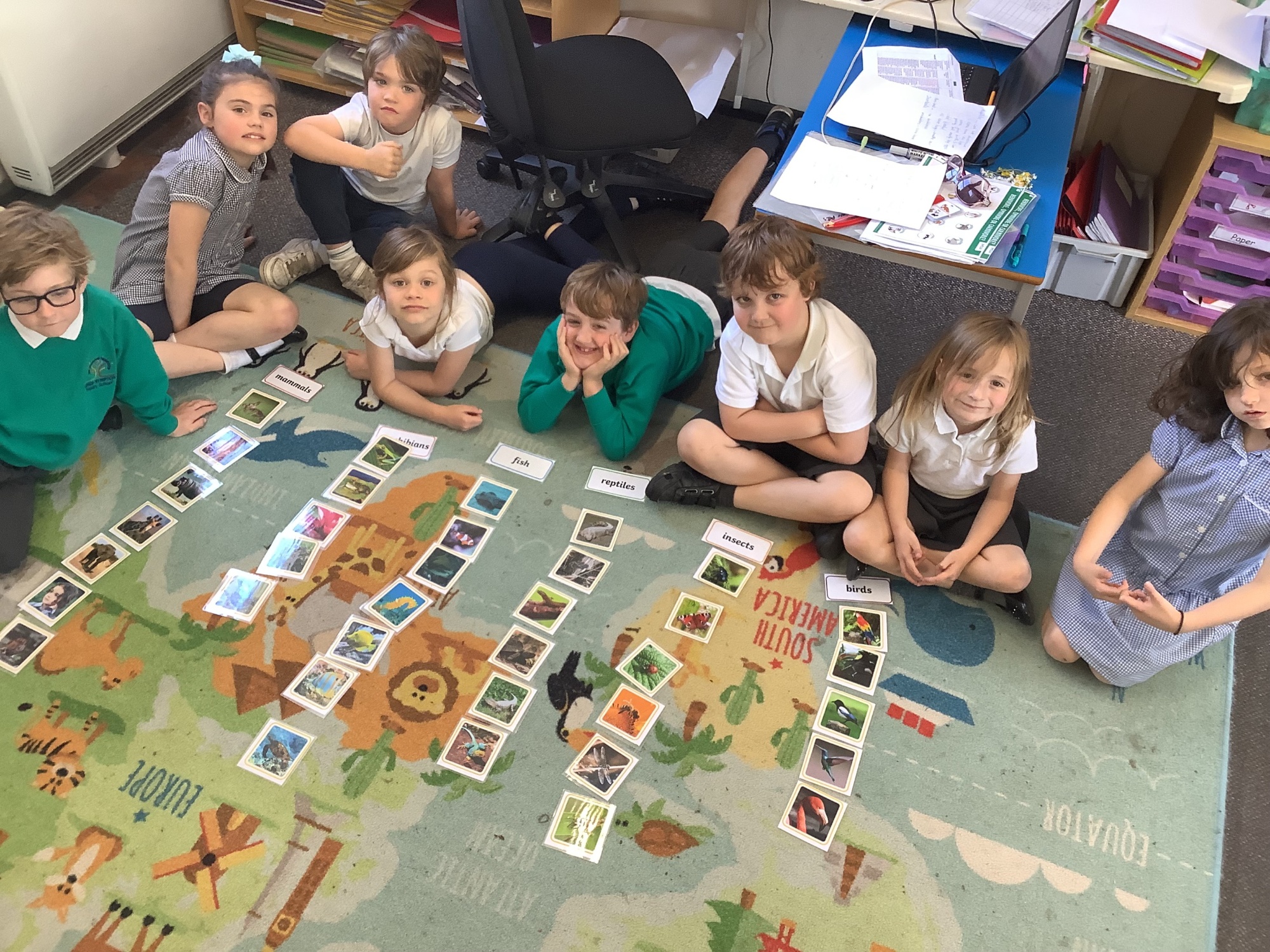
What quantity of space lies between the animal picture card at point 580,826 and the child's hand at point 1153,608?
41.7 inches

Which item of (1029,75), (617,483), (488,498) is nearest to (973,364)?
(1029,75)

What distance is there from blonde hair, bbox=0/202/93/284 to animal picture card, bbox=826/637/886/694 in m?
1.80

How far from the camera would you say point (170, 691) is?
75.2 inches

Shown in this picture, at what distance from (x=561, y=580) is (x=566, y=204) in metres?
1.33

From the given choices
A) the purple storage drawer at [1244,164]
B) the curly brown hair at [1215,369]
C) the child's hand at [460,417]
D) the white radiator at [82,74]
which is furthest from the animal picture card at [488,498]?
the purple storage drawer at [1244,164]

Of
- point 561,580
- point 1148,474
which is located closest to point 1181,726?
point 1148,474

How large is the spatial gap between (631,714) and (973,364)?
0.96m

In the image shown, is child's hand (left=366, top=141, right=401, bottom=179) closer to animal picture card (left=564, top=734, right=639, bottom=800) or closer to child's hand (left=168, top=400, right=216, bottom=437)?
child's hand (left=168, top=400, right=216, bottom=437)

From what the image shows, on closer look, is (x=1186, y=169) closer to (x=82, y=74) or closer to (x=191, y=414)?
(x=191, y=414)

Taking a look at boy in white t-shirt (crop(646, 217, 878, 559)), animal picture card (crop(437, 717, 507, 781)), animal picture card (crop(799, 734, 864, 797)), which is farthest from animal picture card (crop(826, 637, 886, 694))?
animal picture card (crop(437, 717, 507, 781))

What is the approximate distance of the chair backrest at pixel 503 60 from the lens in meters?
2.17

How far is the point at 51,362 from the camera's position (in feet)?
6.78

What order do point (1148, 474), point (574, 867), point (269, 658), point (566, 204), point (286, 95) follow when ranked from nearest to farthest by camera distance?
1. point (574, 867)
2. point (1148, 474)
3. point (269, 658)
4. point (566, 204)
5. point (286, 95)

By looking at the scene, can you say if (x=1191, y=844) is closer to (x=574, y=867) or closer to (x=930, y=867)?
(x=930, y=867)
